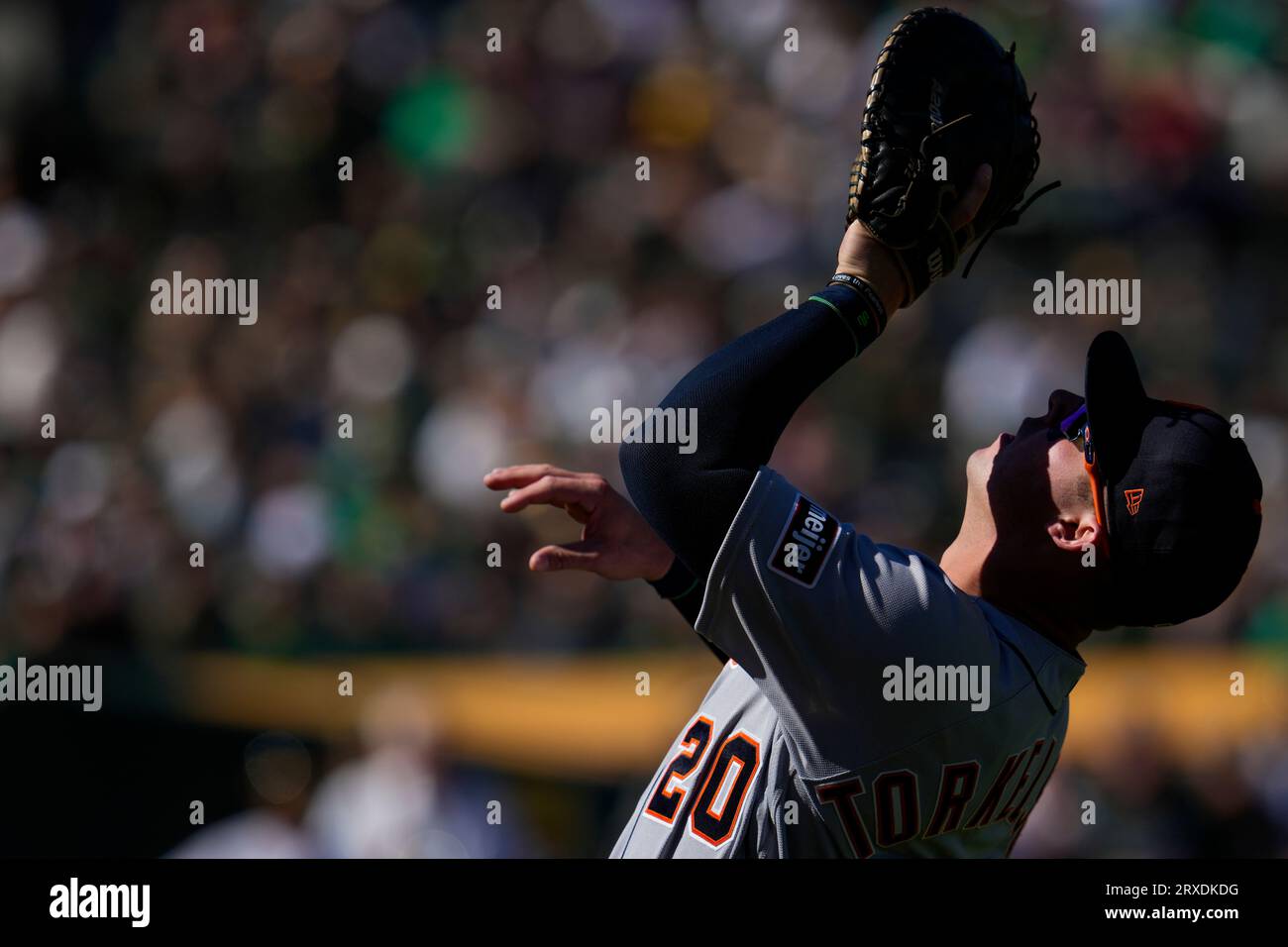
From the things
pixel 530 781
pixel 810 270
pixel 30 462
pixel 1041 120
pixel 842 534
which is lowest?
pixel 530 781

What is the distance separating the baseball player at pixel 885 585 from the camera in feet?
5.33

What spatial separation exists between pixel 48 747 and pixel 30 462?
4.35 ft

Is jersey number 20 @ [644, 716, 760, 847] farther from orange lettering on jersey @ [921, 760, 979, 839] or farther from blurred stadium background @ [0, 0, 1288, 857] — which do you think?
blurred stadium background @ [0, 0, 1288, 857]

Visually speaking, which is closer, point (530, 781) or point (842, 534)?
point (842, 534)

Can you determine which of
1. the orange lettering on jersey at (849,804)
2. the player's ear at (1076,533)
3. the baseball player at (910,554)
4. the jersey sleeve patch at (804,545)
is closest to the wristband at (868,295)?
the baseball player at (910,554)

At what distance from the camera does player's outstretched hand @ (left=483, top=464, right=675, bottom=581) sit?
193 cm

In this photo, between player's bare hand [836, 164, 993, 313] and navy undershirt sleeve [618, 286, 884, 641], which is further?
player's bare hand [836, 164, 993, 313]

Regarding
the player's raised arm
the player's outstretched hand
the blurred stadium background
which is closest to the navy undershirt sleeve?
the player's raised arm

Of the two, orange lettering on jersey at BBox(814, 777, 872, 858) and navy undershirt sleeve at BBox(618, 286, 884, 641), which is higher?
navy undershirt sleeve at BBox(618, 286, 884, 641)

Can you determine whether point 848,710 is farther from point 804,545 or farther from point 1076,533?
point 1076,533

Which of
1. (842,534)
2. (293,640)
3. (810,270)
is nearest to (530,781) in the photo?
(293,640)

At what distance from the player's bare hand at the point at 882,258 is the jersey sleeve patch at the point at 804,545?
0.96 ft
